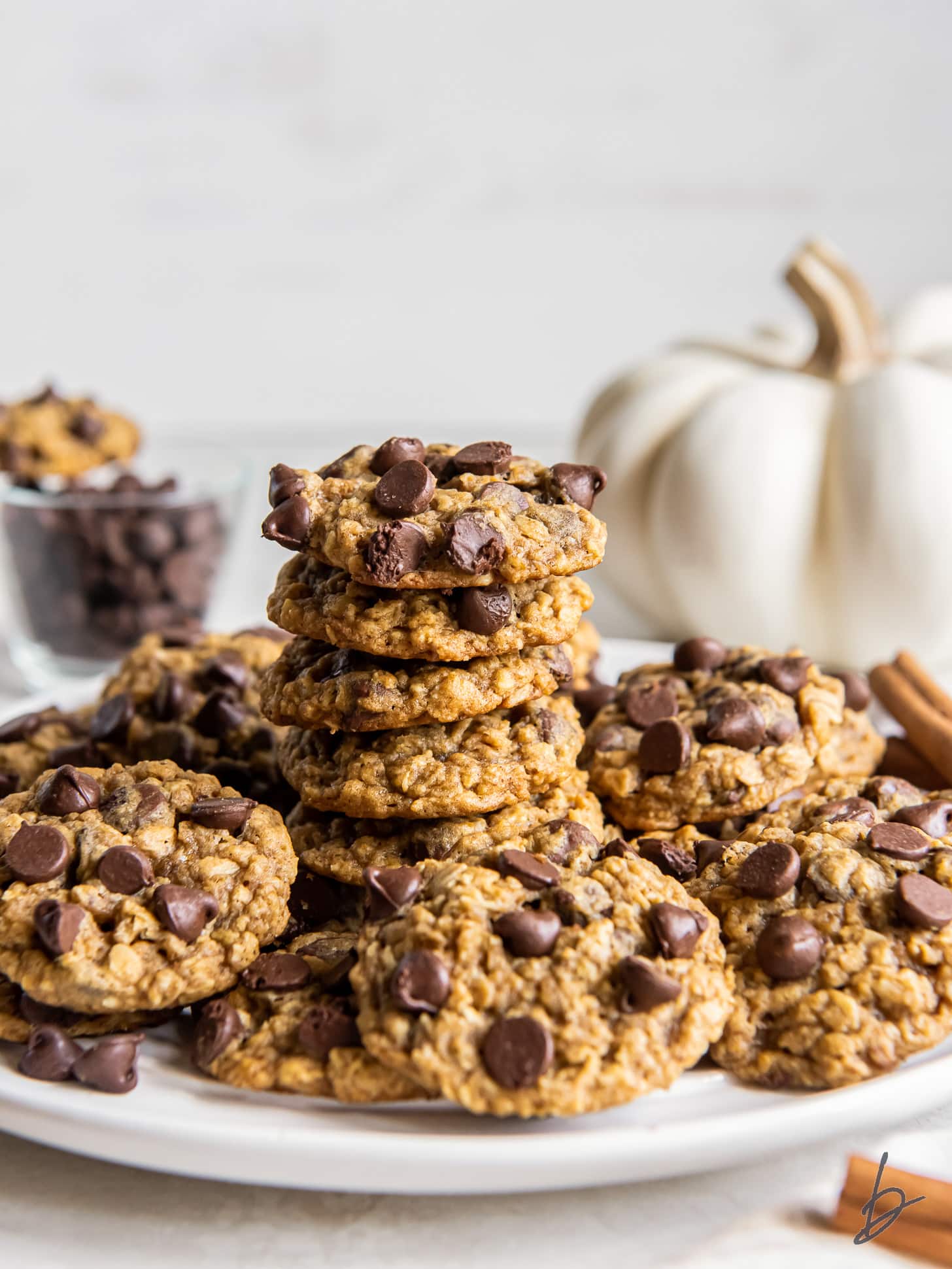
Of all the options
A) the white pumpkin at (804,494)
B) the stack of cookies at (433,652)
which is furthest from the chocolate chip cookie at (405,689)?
the white pumpkin at (804,494)

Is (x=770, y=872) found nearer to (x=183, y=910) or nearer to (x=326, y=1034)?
(x=326, y=1034)

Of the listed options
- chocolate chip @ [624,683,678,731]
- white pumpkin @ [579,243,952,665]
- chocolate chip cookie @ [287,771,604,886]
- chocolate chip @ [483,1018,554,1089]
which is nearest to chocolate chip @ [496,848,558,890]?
chocolate chip cookie @ [287,771,604,886]

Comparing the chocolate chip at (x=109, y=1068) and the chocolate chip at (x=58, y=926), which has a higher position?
the chocolate chip at (x=58, y=926)

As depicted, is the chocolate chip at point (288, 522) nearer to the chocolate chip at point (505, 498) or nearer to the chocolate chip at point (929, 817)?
the chocolate chip at point (505, 498)

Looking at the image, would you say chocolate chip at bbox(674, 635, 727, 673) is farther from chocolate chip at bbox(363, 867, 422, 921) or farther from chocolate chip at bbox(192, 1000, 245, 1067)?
chocolate chip at bbox(192, 1000, 245, 1067)

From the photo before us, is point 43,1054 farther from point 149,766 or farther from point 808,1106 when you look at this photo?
point 808,1106

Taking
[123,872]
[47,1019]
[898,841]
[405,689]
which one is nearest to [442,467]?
[405,689]
